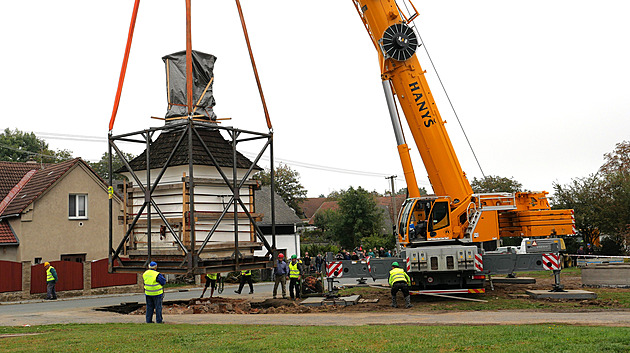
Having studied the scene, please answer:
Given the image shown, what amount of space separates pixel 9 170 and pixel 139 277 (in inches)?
441

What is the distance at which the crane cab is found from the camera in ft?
59.1

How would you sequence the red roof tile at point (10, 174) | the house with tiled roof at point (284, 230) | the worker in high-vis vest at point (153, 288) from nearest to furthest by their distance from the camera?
the worker in high-vis vest at point (153, 288) < the red roof tile at point (10, 174) < the house with tiled roof at point (284, 230)

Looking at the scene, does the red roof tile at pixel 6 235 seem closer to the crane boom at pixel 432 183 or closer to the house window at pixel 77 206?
the house window at pixel 77 206

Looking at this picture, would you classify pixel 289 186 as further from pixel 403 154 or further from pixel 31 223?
pixel 403 154

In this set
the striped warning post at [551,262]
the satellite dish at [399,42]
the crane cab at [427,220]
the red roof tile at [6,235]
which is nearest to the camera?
the striped warning post at [551,262]

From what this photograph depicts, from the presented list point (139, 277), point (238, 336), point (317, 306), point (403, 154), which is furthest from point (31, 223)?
point (238, 336)

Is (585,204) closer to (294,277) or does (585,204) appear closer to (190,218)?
(294,277)

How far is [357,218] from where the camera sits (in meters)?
53.8

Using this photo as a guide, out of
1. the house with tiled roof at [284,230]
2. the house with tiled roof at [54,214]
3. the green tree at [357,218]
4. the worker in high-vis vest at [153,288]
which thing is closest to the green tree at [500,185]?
the green tree at [357,218]

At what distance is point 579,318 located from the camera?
1316 centimetres

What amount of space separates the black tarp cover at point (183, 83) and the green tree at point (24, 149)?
5411 centimetres

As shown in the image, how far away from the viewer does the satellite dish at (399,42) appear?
724 inches

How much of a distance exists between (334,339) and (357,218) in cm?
4333

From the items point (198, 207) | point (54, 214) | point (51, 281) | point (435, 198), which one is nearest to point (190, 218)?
point (198, 207)
